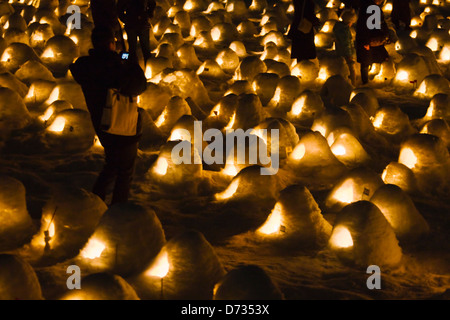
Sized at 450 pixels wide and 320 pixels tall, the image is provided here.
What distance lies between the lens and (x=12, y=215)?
5562mm

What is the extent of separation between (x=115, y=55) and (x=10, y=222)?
1689 mm

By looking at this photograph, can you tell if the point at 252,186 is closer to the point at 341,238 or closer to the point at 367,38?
the point at 341,238

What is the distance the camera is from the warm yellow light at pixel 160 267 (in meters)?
4.62

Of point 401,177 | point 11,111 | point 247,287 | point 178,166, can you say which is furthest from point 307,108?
point 247,287

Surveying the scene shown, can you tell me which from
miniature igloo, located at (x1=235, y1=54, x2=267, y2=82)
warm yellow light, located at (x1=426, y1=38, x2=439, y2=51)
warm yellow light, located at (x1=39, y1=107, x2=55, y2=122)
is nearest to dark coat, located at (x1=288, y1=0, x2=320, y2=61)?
miniature igloo, located at (x1=235, y1=54, x2=267, y2=82)

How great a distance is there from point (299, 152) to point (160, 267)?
10.0 feet

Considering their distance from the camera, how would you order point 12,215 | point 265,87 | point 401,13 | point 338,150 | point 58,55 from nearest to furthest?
point 12,215, point 338,150, point 265,87, point 58,55, point 401,13

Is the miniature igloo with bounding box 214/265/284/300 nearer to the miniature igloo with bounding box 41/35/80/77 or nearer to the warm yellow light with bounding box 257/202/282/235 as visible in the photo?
the warm yellow light with bounding box 257/202/282/235

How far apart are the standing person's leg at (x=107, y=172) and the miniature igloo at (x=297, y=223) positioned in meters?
1.44

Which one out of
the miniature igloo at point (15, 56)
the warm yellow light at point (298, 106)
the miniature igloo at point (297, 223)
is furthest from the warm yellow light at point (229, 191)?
the miniature igloo at point (15, 56)

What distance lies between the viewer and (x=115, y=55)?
5.29m

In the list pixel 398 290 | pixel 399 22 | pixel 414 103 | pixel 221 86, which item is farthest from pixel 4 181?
pixel 399 22

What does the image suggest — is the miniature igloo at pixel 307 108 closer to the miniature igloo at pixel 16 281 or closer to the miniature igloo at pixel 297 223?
the miniature igloo at pixel 297 223

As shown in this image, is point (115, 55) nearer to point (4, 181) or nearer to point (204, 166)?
point (4, 181)
